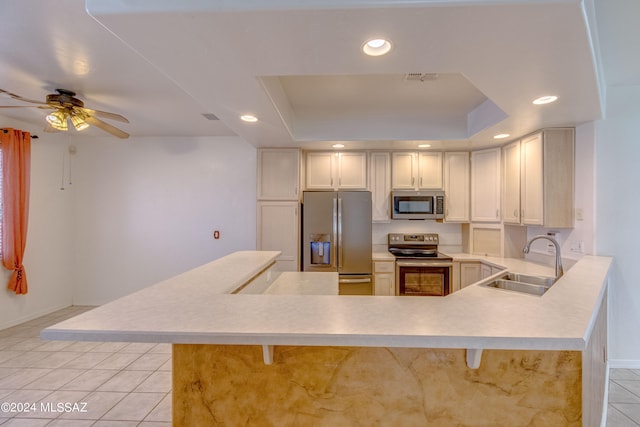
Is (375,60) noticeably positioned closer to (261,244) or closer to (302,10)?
(302,10)

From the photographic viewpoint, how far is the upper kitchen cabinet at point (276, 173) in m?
3.68

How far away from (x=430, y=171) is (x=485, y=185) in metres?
0.67

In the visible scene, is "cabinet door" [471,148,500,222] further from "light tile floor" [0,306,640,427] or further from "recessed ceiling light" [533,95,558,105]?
"light tile floor" [0,306,640,427]

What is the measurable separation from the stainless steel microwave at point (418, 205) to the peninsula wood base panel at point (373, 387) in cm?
261

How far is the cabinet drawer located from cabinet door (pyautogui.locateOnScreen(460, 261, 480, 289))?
0.82 metres

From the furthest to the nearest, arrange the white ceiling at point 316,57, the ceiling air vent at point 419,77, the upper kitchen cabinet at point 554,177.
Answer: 1. the upper kitchen cabinet at point 554,177
2. the ceiling air vent at point 419,77
3. the white ceiling at point 316,57

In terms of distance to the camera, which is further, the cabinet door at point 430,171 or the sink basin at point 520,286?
the cabinet door at point 430,171

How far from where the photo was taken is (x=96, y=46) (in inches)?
73.6

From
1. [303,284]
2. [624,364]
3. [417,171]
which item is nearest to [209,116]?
[303,284]

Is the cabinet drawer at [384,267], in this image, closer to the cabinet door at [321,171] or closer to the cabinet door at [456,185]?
the cabinet door at [456,185]

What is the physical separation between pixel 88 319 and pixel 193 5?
1253mm

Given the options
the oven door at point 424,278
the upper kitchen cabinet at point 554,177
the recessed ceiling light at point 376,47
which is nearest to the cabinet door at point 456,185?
the oven door at point 424,278

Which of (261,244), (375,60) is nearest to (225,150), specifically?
(261,244)

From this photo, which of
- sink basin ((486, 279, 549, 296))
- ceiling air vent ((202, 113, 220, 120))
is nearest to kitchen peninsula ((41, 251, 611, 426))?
sink basin ((486, 279, 549, 296))
